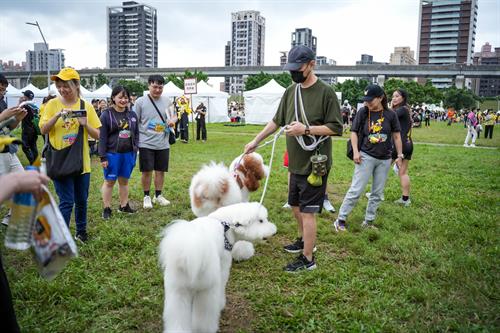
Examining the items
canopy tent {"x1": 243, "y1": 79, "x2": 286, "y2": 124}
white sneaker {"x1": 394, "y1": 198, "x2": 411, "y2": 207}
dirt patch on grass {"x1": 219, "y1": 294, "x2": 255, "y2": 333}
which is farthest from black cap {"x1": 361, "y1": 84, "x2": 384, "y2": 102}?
canopy tent {"x1": 243, "y1": 79, "x2": 286, "y2": 124}

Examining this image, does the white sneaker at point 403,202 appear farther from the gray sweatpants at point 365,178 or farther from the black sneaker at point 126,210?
the black sneaker at point 126,210

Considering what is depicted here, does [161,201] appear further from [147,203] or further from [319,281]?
[319,281]

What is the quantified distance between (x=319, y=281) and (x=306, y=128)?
1.63 meters

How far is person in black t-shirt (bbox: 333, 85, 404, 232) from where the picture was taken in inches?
209

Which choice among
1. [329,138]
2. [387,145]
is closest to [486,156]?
[387,145]

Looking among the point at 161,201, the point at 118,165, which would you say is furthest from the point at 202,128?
the point at 118,165

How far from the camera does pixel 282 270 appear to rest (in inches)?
162

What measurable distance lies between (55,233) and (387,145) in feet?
15.4

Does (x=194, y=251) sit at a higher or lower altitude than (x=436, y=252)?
higher

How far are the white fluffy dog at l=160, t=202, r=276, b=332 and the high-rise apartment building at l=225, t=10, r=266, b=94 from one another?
170 metres

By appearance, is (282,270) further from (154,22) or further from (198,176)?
(154,22)

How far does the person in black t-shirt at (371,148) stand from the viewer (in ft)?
17.5

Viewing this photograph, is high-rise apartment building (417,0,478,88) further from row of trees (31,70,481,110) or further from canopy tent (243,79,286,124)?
canopy tent (243,79,286,124)

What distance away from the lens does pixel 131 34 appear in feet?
518
